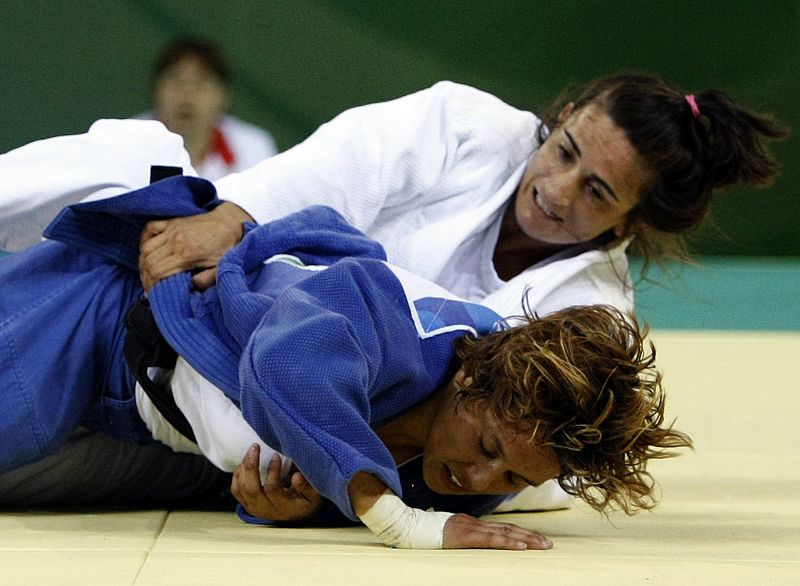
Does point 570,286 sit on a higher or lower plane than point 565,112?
lower

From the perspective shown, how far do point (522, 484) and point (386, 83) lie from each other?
16.1ft

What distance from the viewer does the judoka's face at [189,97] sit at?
19.4 ft

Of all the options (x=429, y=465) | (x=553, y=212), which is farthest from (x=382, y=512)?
(x=553, y=212)

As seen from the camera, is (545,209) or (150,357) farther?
(545,209)

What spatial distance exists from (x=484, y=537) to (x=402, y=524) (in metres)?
0.13

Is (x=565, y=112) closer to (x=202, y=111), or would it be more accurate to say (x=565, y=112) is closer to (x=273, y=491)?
(x=273, y=491)

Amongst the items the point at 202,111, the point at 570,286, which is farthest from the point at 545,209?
the point at 202,111

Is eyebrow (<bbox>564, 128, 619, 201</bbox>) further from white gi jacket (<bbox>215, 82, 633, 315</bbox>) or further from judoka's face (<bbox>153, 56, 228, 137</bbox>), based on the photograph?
judoka's face (<bbox>153, 56, 228, 137</bbox>)

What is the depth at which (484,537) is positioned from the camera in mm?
1899

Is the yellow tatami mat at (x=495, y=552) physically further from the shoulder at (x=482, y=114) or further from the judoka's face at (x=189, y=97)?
the judoka's face at (x=189, y=97)

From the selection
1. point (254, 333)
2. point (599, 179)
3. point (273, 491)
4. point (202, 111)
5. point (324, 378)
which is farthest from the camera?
point (202, 111)

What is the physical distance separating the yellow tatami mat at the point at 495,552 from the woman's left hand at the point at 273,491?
4cm

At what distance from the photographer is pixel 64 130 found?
6.59 m

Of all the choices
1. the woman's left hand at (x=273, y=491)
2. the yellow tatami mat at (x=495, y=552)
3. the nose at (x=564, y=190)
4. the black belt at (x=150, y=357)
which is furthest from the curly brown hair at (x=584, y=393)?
the nose at (x=564, y=190)
